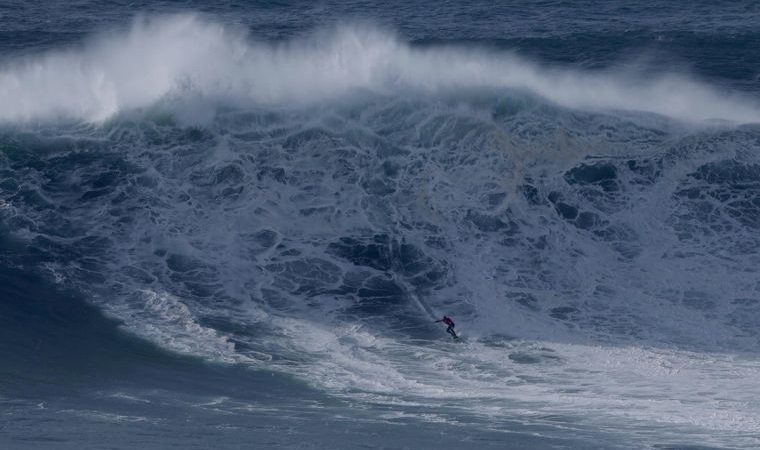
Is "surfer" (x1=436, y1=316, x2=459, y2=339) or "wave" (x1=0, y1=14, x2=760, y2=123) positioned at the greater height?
"wave" (x1=0, y1=14, x2=760, y2=123)

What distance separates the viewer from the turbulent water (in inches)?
879

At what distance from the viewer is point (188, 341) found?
25.1 metres

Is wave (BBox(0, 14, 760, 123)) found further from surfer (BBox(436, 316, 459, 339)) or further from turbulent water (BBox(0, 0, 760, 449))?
surfer (BBox(436, 316, 459, 339))

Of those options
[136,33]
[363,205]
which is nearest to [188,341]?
[363,205]

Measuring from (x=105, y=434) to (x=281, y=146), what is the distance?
45.5 ft

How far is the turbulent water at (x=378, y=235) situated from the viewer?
73.3ft

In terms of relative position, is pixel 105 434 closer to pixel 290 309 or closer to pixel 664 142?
pixel 290 309

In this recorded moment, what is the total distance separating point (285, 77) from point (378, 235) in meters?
7.87

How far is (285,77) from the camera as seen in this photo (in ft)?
117

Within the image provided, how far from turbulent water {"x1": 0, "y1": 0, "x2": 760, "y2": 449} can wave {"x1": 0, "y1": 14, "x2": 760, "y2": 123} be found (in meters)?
0.10

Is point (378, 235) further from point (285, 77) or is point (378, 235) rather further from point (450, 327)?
point (285, 77)

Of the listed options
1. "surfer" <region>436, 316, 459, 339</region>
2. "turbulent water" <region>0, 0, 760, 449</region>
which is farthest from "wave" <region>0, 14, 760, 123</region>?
"surfer" <region>436, 316, 459, 339</region>

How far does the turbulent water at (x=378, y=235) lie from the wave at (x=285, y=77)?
10 centimetres

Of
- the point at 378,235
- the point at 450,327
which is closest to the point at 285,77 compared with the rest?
the point at 378,235
